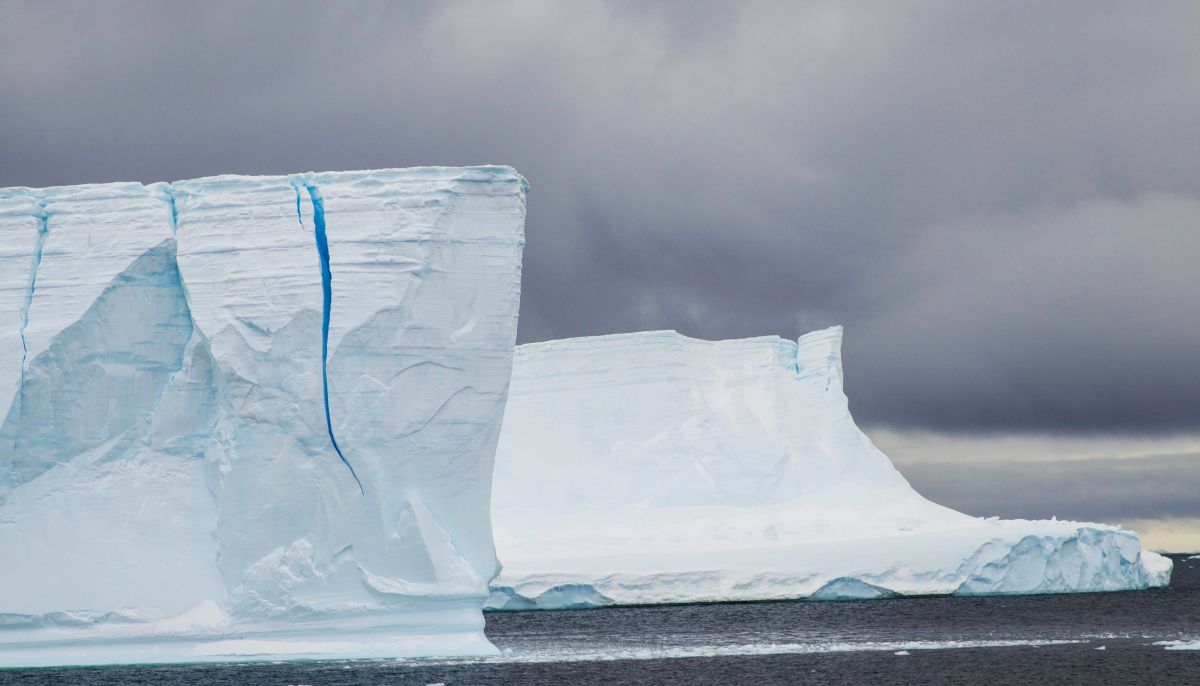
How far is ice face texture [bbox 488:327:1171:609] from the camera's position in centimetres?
2783

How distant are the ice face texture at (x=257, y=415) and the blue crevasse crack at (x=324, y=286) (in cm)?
3

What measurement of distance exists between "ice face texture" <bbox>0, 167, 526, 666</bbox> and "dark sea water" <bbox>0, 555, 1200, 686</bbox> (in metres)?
0.75

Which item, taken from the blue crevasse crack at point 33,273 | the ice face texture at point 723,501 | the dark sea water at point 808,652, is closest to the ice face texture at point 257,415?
the blue crevasse crack at point 33,273

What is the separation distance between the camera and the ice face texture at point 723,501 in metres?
27.8

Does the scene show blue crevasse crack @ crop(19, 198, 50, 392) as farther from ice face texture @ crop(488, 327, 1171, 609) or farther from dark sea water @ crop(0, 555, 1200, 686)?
ice face texture @ crop(488, 327, 1171, 609)

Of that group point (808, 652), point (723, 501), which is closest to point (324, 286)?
point (808, 652)

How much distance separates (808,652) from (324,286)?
8262mm

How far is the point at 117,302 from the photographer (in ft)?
52.1

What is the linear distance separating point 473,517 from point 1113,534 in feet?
58.7

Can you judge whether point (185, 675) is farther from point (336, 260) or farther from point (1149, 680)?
point (1149, 680)

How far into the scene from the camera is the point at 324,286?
1551 centimetres

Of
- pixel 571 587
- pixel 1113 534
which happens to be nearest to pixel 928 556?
pixel 1113 534

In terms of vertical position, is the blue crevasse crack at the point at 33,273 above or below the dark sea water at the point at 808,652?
above

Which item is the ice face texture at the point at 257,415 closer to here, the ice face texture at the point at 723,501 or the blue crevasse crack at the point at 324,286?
the blue crevasse crack at the point at 324,286
